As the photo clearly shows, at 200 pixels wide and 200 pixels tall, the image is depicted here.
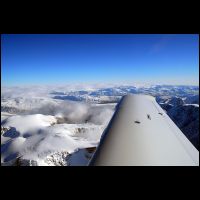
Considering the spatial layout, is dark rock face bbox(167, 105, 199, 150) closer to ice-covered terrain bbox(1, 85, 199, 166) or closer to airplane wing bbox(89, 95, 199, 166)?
ice-covered terrain bbox(1, 85, 199, 166)

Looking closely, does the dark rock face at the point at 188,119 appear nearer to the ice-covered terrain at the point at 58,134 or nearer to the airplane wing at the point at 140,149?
the ice-covered terrain at the point at 58,134

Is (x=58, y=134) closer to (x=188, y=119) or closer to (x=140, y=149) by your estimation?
(x=140, y=149)

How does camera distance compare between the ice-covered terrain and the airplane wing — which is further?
the ice-covered terrain

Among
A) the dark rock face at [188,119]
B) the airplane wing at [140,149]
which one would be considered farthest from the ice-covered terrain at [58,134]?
the airplane wing at [140,149]

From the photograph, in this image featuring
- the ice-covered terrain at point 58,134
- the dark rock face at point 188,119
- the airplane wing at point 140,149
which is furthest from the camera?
the dark rock face at point 188,119

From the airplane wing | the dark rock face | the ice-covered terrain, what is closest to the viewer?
the airplane wing

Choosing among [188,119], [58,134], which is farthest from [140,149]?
[188,119]

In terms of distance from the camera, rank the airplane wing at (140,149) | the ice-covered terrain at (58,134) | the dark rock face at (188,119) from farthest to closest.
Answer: the dark rock face at (188,119) → the ice-covered terrain at (58,134) → the airplane wing at (140,149)

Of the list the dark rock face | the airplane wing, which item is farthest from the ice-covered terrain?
the airplane wing
